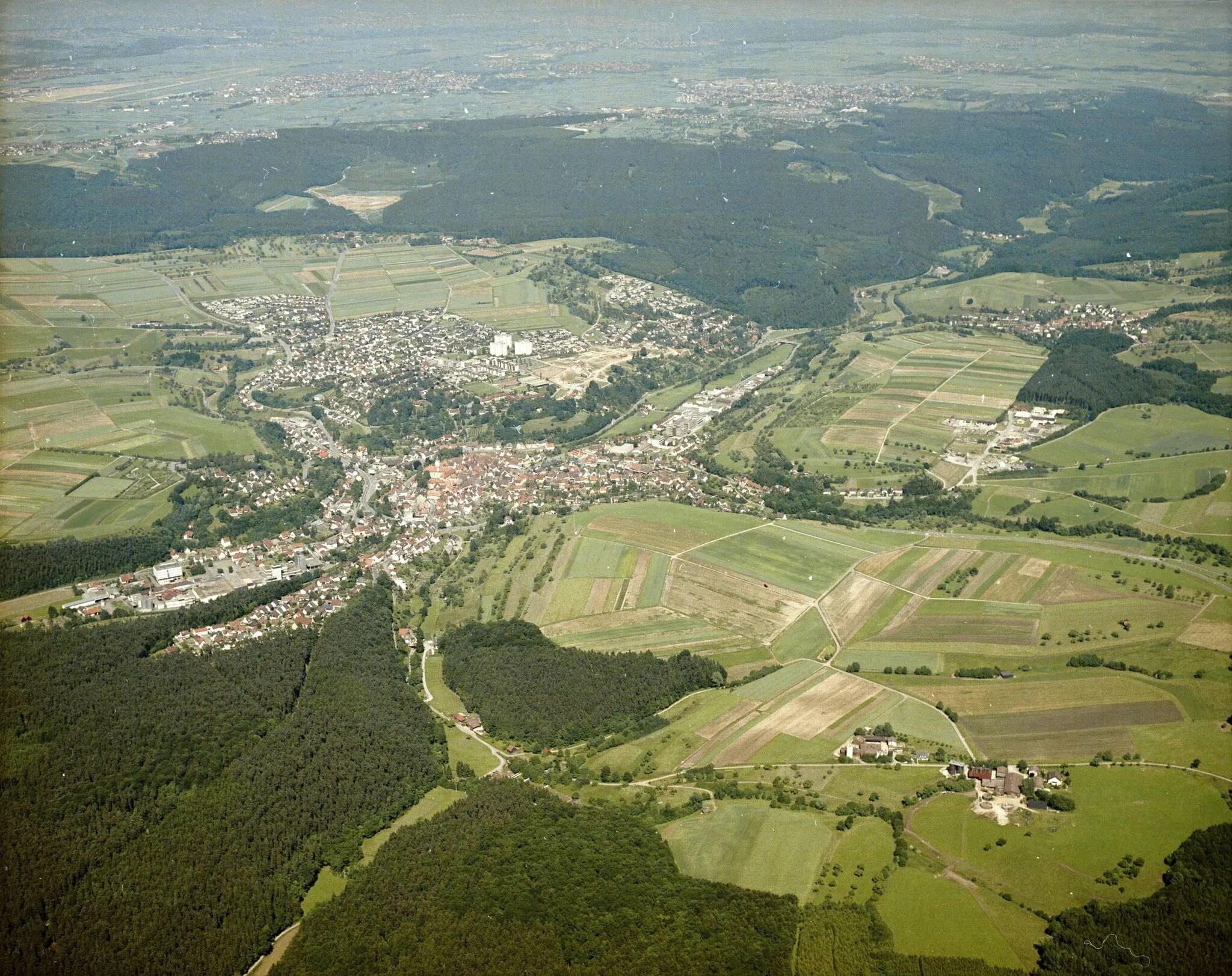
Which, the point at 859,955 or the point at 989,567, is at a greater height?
the point at 859,955

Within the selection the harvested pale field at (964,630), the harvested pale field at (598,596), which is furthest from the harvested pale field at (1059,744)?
the harvested pale field at (598,596)

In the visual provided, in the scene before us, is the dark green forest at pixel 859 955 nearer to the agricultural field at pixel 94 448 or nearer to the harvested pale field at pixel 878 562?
the harvested pale field at pixel 878 562

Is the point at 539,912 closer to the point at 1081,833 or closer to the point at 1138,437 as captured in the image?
the point at 1081,833

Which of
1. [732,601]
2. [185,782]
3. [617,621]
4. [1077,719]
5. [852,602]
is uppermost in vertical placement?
[185,782]

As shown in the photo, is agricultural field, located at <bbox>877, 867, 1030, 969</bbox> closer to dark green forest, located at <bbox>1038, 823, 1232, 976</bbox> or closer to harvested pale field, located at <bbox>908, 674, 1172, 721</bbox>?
dark green forest, located at <bbox>1038, 823, 1232, 976</bbox>

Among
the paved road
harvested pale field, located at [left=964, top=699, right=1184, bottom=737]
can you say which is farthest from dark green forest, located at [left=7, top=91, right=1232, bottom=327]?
harvested pale field, located at [left=964, top=699, right=1184, bottom=737]

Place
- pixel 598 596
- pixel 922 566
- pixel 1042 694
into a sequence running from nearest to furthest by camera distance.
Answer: pixel 1042 694 → pixel 598 596 → pixel 922 566

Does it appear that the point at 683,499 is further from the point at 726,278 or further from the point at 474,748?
the point at 726,278

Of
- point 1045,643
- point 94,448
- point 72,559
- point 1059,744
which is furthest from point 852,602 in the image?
point 94,448
